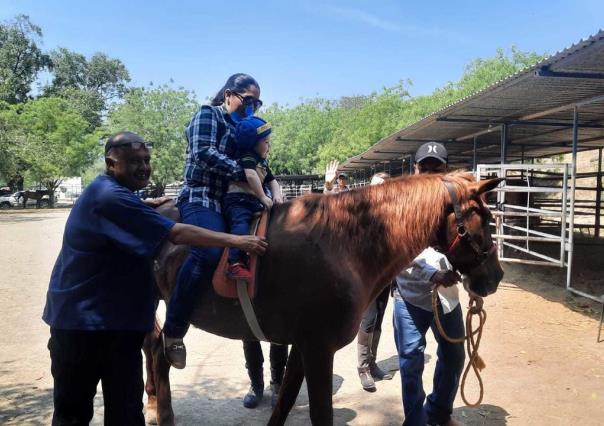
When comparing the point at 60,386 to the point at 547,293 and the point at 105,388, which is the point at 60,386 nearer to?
the point at 105,388

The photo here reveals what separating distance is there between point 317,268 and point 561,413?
2.53 meters

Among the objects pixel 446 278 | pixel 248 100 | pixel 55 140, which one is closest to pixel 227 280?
pixel 248 100

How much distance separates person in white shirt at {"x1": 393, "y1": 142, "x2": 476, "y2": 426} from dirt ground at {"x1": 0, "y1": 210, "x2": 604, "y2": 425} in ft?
1.95

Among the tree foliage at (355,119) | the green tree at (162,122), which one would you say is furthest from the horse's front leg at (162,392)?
the green tree at (162,122)

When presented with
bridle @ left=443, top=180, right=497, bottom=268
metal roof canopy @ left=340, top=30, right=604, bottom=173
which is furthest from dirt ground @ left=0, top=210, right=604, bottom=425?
metal roof canopy @ left=340, top=30, right=604, bottom=173

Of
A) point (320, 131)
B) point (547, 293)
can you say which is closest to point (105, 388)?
point (547, 293)

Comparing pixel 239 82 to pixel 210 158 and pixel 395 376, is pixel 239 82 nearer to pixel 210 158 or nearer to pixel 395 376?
pixel 210 158

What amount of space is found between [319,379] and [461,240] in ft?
3.72

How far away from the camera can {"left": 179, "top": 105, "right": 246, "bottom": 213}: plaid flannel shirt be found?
288 centimetres

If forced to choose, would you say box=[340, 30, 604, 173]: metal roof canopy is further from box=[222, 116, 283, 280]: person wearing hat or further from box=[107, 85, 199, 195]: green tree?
box=[107, 85, 199, 195]: green tree

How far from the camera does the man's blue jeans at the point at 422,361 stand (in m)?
3.04

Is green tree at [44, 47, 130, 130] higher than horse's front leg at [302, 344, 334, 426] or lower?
higher

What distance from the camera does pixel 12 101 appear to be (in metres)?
50.5

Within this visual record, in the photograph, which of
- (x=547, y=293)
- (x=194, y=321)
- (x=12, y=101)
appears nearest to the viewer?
(x=194, y=321)
